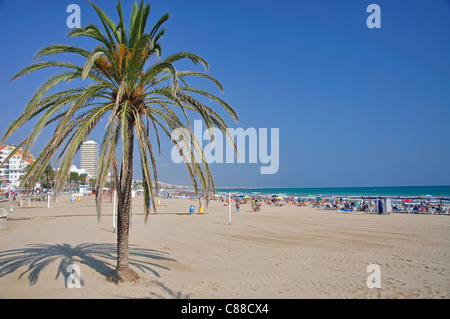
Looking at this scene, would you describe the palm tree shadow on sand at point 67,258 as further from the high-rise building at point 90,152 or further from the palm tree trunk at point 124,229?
the high-rise building at point 90,152

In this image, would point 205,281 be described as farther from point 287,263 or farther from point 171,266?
point 287,263

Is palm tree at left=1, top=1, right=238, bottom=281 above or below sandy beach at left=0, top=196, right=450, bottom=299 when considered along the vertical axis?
above

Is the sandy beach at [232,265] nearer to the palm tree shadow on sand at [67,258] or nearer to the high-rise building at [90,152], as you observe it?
the palm tree shadow on sand at [67,258]

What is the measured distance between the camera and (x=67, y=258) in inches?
313

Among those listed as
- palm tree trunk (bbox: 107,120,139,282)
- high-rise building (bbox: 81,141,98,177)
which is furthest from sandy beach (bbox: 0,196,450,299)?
high-rise building (bbox: 81,141,98,177)

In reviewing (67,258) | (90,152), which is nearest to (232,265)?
(67,258)

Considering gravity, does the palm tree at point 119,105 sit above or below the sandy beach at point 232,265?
above

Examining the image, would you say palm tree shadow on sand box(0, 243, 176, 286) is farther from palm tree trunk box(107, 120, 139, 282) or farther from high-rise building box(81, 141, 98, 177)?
high-rise building box(81, 141, 98, 177)

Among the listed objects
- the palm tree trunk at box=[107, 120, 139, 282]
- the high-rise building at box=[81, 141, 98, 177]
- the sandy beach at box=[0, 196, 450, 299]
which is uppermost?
the high-rise building at box=[81, 141, 98, 177]

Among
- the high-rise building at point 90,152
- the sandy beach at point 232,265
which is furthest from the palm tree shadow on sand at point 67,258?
the high-rise building at point 90,152

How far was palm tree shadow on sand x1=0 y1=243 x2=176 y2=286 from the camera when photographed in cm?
683

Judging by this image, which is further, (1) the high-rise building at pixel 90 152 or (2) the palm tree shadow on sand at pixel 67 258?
(2) the palm tree shadow on sand at pixel 67 258

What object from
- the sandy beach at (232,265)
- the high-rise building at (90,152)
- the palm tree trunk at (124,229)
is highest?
the high-rise building at (90,152)

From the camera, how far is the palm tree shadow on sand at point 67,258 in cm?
683
